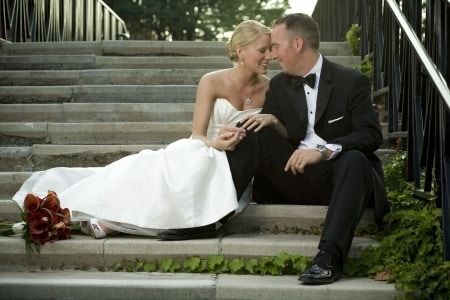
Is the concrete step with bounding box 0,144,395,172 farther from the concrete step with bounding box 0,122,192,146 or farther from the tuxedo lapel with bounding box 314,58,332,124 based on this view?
the tuxedo lapel with bounding box 314,58,332,124

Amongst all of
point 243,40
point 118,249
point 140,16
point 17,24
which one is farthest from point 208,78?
point 140,16

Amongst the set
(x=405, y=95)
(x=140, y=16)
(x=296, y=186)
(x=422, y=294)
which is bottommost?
(x=422, y=294)

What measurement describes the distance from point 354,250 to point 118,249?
1.27 m

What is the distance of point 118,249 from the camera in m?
4.58

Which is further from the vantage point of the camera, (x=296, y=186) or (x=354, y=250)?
(x=296, y=186)

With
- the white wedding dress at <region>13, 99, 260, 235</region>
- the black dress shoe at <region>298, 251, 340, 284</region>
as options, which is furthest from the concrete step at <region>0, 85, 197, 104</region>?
the black dress shoe at <region>298, 251, 340, 284</region>

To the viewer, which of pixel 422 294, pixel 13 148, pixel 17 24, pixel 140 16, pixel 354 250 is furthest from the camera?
pixel 140 16

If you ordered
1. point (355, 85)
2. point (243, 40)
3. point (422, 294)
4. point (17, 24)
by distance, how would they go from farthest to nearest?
point (17, 24) < point (243, 40) < point (355, 85) < point (422, 294)

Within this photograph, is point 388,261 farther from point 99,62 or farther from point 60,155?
point 99,62

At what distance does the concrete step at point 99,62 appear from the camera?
27.9ft

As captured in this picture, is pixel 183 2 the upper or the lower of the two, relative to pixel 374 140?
upper

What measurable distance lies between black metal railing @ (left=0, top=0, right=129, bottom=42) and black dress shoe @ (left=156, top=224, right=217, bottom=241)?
225 inches

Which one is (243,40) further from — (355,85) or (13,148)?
(13,148)

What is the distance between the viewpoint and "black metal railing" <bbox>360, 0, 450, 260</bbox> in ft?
13.9
